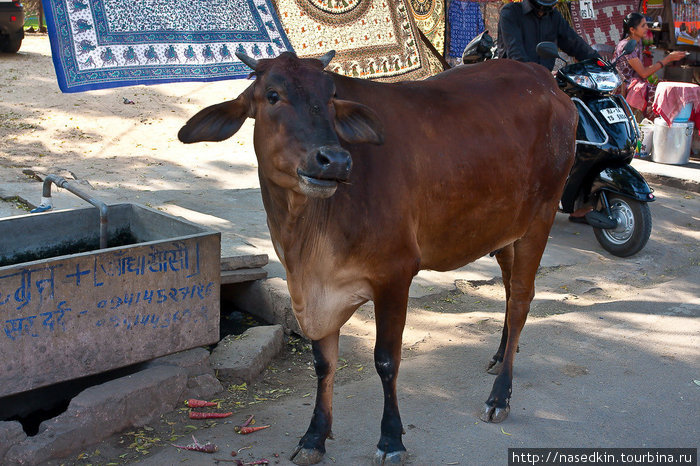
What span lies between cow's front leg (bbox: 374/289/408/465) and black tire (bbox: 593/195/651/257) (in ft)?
11.6

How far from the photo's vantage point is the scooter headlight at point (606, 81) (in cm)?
611

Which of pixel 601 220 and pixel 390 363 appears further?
pixel 601 220

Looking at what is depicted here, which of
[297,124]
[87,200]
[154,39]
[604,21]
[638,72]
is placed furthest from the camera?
[604,21]

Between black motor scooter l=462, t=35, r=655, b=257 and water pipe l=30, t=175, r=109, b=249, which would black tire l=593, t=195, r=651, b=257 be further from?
water pipe l=30, t=175, r=109, b=249

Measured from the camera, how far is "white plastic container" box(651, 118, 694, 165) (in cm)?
906

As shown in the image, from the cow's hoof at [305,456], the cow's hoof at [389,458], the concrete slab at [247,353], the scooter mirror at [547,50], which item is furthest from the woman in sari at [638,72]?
the cow's hoof at [305,456]

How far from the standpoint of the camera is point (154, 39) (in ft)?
15.3

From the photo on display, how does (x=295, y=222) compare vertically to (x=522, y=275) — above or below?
above

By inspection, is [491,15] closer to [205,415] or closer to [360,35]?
[360,35]

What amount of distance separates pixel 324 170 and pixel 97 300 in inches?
54.2

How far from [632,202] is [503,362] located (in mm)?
2825

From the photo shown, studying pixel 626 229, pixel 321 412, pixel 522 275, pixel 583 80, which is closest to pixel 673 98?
pixel 583 80

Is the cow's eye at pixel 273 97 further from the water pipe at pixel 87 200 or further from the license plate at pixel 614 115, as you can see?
the license plate at pixel 614 115

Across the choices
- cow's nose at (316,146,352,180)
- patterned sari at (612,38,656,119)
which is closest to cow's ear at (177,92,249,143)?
cow's nose at (316,146,352,180)
